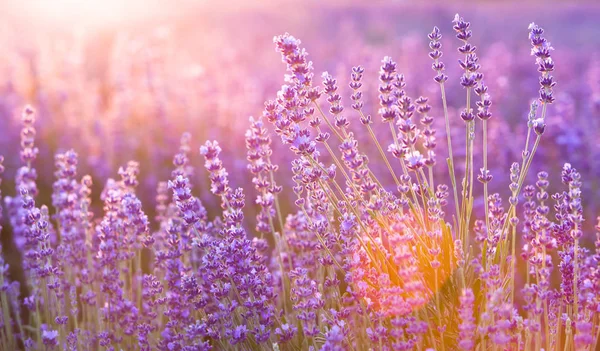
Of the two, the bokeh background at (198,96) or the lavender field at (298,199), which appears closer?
the lavender field at (298,199)

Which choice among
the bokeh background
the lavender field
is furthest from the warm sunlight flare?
the lavender field

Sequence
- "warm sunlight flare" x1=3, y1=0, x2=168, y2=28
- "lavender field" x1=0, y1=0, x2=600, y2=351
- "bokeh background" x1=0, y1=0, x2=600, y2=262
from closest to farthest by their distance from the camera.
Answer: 1. "lavender field" x1=0, y1=0, x2=600, y2=351
2. "bokeh background" x1=0, y1=0, x2=600, y2=262
3. "warm sunlight flare" x1=3, y1=0, x2=168, y2=28

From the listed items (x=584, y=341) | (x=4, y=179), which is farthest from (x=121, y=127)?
(x=584, y=341)

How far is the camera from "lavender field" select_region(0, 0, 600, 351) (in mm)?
2457

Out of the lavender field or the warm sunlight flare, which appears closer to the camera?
the lavender field

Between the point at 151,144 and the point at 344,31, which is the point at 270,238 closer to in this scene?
the point at 151,144

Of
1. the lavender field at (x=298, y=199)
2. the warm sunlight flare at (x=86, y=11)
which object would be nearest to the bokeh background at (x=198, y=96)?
the lavender field at (x=298, y=199)

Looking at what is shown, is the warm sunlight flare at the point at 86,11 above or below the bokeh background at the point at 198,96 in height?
above

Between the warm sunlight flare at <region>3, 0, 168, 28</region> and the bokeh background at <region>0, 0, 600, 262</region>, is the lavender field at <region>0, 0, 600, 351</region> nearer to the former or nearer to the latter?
the bokeh background at <region>0, 0, 600, 262</region>

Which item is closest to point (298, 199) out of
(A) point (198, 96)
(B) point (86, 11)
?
(A) point (198, 96)

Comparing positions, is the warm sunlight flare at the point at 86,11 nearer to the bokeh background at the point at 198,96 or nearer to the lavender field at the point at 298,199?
the bokeh background at the point at 198,96

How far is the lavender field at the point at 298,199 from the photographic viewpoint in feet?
8.06

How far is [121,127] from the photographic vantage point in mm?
6613

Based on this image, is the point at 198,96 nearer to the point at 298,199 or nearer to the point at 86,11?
the point at 298,199
